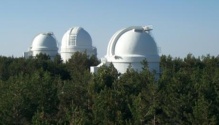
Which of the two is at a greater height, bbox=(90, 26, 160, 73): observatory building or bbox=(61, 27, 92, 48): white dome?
bbox=(61, 27, 92, 48): white dome

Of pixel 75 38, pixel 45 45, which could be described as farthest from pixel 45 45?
pixel 75 38

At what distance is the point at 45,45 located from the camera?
64500mm

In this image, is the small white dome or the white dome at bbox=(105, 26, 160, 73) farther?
the small white dome

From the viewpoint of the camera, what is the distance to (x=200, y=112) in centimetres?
2355

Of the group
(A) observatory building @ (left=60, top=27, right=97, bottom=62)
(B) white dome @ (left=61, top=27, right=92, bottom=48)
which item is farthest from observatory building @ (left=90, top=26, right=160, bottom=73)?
(B) white dome @ (left=61, top=27, right=92, bottom=48)

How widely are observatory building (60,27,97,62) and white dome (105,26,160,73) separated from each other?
753 inches

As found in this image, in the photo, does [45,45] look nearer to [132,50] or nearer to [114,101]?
[132,50]

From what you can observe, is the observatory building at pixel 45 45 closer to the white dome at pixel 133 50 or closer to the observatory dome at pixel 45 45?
the observatory dome at pixel 45 45

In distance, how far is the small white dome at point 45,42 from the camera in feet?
212

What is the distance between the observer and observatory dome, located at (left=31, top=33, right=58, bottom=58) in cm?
6444

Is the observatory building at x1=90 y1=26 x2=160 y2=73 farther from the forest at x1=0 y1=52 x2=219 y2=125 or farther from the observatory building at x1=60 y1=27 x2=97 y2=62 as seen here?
the observatory building at x1=60 y1=27 x2=97 y2=62

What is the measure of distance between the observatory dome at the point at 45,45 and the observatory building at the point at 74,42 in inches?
179

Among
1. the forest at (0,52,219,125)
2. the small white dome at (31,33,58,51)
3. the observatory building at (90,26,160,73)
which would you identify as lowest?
the forest at (0,52,219,125)

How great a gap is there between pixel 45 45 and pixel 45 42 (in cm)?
53
